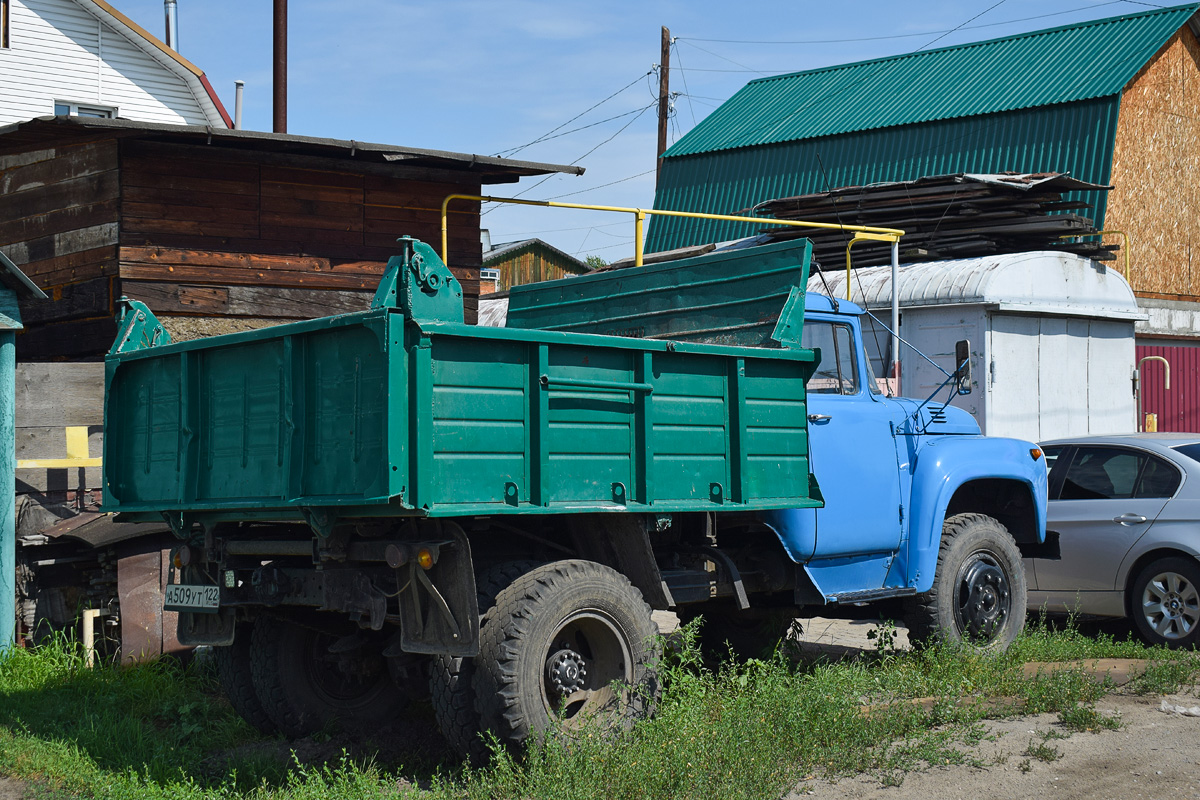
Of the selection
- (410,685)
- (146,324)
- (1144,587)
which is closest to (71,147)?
(146,324)

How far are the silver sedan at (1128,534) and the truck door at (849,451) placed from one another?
2.19 meters

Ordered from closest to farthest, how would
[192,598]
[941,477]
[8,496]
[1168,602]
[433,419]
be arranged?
1. [433,419]
2. [192,598]
3. [941,477]
4. [8,496]
5. [1168,602]

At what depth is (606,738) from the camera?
18.6ft

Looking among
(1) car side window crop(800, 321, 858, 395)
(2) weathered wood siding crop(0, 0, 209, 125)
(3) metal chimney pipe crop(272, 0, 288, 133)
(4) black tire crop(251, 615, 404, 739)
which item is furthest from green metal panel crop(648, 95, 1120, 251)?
(4) black tire crop(251, 615, 404, 739)

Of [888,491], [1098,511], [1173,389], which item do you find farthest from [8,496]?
[1173,389]

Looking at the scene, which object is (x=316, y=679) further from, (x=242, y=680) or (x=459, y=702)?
(x=459, y=702)

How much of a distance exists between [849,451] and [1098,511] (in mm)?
3160

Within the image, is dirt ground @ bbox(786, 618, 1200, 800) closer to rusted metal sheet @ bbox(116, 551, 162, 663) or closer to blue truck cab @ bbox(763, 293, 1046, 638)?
blue truck cab @ bbox(763, 293, 1046, 638)

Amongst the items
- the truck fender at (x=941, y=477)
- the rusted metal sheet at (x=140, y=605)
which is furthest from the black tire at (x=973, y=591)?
the rusted metal sheet at (x=140, y=605)

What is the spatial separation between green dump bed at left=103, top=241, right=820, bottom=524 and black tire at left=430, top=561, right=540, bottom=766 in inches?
28.0

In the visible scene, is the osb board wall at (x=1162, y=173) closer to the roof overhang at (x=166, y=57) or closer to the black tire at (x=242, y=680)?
the black tire at (x=242, y=680)

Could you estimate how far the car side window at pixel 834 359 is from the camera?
7758mm

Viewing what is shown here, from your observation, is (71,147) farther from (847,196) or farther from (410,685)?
(847,196)

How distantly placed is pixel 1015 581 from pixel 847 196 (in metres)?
9.37
